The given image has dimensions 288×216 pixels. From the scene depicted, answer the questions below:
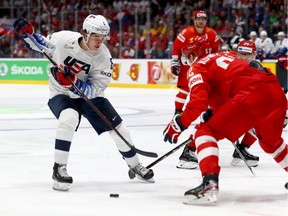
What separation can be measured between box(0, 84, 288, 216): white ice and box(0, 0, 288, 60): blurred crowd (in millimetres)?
7258

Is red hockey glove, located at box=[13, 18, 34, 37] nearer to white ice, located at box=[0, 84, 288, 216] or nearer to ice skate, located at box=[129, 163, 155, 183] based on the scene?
white ice, located at box=[0, 84, 288, 216]

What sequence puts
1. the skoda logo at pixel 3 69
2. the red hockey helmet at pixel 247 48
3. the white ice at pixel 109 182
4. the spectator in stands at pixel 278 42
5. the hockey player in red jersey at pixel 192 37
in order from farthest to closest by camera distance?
the skoda logo at pixel 3 69, the spectator in stands at pixel 278 42, the hockey player in red jersey at pixel 192 37, the red hockey helmet at pixel 247 48, the white ice at pixel 109 182

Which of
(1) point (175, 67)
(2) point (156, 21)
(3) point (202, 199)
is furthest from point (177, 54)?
(2) point (156, 21)

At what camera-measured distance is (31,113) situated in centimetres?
1067

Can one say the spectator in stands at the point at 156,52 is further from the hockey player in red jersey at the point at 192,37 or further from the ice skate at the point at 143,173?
the ice skate at the point at 143,173

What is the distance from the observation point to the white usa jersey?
5109 millimetres

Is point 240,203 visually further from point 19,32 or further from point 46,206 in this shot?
point 19,32

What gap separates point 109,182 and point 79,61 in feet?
2.73

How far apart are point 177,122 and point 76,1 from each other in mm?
18556

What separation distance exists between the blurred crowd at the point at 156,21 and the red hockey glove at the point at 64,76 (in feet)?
31.8

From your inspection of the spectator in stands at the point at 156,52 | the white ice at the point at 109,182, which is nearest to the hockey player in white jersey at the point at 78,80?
the white ice at the point at 109,182

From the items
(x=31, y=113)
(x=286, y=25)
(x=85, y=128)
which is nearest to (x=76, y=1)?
(x=286, y=25)

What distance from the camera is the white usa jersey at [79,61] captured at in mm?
5109

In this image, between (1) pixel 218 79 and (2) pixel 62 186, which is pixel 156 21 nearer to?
(2) pixel 62 186
